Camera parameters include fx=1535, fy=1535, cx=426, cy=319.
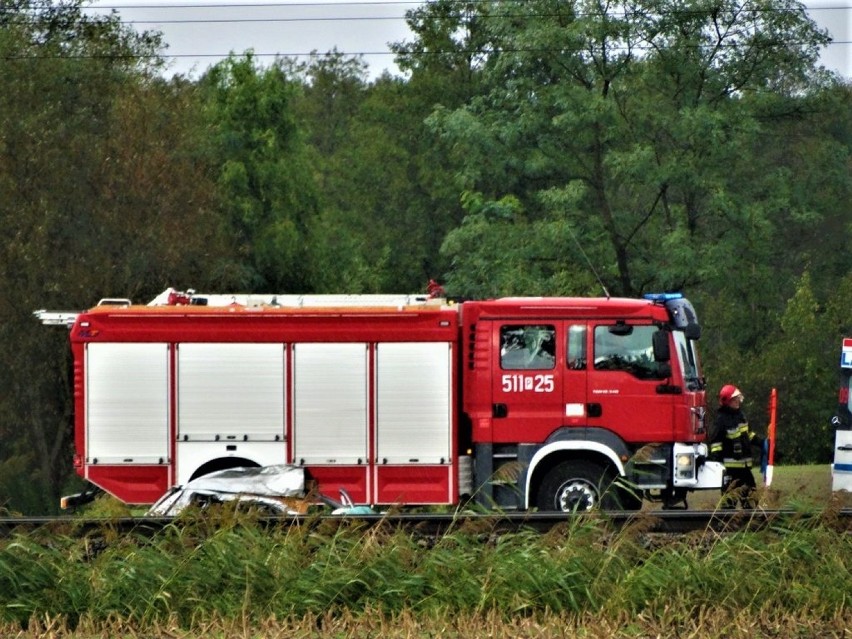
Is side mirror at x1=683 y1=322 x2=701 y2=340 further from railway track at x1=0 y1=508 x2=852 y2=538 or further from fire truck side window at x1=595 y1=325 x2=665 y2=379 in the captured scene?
railway track at x1=0 y1=508 x2=852 y2=538

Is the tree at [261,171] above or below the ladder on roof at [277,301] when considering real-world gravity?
above

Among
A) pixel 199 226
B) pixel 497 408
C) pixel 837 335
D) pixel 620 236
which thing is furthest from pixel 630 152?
pixel 497 408

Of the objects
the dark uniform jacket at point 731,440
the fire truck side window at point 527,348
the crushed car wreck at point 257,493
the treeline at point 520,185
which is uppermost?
the treeline at point 520,185

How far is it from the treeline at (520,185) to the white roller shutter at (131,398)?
1152 cm

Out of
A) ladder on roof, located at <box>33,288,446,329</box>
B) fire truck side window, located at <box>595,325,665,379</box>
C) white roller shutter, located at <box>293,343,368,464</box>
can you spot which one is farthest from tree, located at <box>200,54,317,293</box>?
fire truck side window, located at <box>595,325,665,379</box>

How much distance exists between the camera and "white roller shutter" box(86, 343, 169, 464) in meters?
16.8

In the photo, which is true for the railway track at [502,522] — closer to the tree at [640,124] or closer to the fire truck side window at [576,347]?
the fire truck side window at [576,347]

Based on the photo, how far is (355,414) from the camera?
55.0ft

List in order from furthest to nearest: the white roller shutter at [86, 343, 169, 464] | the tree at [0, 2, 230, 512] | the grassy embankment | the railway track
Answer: the tree at [0, 2, 230, 512], the white roller shutter at [86, 343, 169, 464], the railway track, the grassy embankment

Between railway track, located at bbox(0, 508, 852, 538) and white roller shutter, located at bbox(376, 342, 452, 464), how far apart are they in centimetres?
286

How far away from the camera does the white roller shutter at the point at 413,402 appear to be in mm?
16672

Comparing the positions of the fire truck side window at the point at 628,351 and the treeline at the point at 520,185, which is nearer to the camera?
the fire truck side window at the point at 628,351

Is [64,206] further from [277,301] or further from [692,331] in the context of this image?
[692,331]

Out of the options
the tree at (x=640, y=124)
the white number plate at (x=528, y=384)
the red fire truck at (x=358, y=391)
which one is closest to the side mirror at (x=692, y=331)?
the red fire truck at (x=358, y=391)
